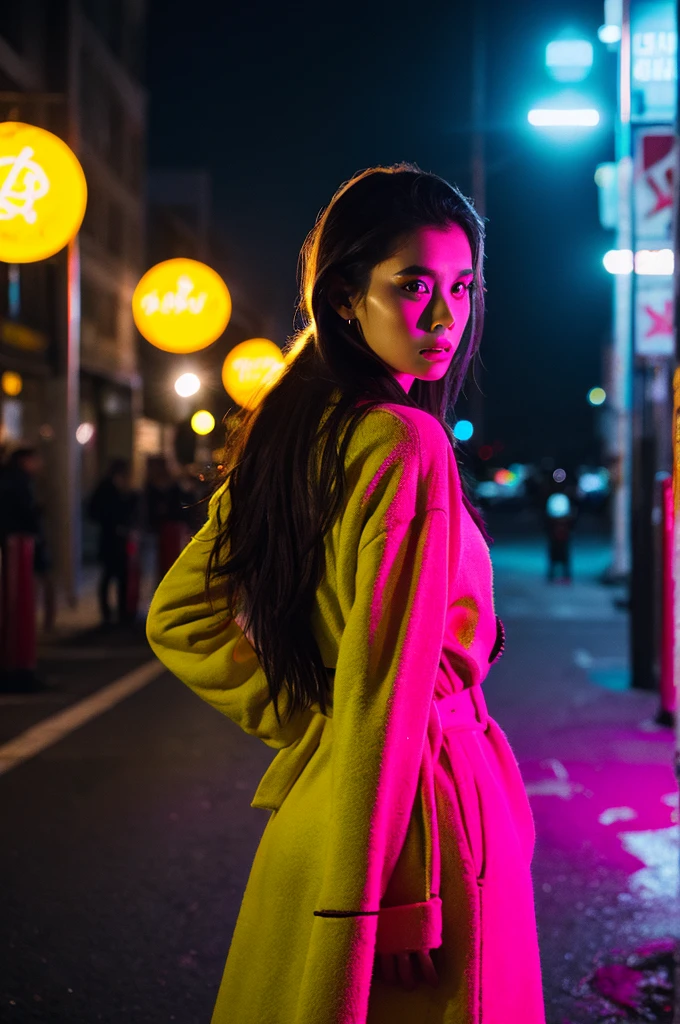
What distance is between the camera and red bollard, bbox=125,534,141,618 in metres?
13.9

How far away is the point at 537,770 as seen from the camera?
6793 millimetres

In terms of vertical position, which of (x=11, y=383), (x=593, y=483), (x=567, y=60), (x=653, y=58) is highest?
(x=567, y=60)

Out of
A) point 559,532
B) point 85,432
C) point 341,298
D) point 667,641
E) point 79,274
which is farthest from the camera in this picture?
point 85,432

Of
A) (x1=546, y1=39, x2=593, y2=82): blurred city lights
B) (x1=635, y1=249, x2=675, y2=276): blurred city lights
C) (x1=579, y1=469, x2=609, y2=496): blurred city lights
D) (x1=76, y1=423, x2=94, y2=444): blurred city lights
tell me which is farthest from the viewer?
(x1=579, y1=469, x2=609, y2=496): blurred city lights

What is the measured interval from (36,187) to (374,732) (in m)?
7.64

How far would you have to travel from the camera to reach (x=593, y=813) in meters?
5.94

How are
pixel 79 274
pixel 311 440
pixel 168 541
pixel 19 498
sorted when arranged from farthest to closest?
pixel 79 274 → pixel 168 541 → pixel 19 498 → pixel 311 440

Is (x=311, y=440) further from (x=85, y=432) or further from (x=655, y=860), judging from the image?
(x=85, y=432)

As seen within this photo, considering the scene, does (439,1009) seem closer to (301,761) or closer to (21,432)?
(301,761)

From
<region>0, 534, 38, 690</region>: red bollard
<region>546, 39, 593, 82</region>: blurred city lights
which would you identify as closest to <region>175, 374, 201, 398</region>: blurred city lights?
<region>546, 39, 593, 82</region>: blurred city lights

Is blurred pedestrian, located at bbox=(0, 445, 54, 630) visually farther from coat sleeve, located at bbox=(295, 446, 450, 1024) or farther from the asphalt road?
coat sleeve, located at bbox=(295, 446, 450, 1024)

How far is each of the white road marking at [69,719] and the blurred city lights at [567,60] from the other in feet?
36.6

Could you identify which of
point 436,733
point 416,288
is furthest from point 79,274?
point 436,733

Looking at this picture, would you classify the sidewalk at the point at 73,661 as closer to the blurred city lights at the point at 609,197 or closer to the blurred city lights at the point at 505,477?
the blurred city lights at the point at 609,197
